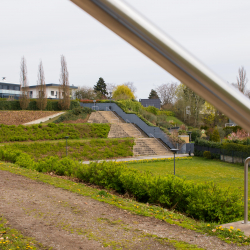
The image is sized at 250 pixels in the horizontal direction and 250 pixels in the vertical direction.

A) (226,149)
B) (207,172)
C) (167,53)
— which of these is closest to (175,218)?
(167,53)

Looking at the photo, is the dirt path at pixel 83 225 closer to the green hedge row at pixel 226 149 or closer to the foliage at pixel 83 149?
the foliage at pixel 83 149

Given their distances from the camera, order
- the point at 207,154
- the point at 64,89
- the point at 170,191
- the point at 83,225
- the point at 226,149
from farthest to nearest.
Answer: the point at 64,89 < the point at 207,154 < the point at 226,149 < the point at 170,191 < the point at 83,225

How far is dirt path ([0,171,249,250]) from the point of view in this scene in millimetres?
3625

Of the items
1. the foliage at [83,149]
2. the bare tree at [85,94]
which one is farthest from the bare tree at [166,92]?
the foliage at [83,149]

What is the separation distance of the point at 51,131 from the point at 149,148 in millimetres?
8069

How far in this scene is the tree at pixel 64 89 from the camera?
32219 millimetres

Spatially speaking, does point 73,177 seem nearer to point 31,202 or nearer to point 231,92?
point 31,202

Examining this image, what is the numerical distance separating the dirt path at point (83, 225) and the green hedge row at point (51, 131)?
14.9m

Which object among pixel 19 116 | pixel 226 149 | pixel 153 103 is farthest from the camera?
pixel 153 103

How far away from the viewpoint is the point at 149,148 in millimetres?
21797

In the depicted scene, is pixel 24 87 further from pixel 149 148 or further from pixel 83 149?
pixel 149 148

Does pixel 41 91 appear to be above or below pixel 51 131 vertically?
above

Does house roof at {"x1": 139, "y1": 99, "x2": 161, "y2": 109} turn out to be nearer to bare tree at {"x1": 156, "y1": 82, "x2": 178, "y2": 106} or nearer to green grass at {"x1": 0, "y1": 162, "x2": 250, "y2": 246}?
bare tree at {"x1": 156, "y1": 82, "x2": 178, "y2": 106}

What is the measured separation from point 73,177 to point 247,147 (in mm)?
11538
